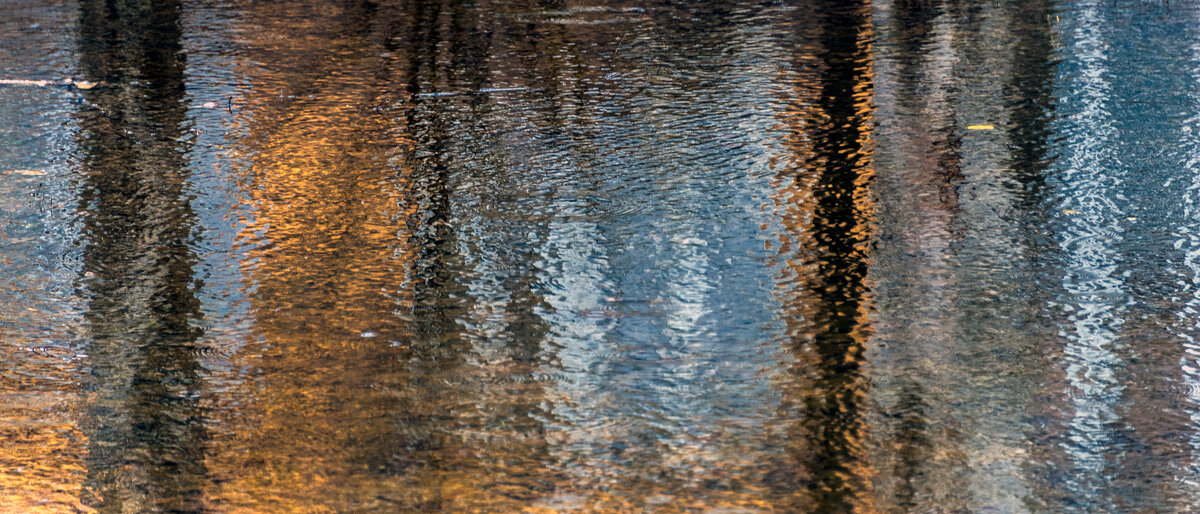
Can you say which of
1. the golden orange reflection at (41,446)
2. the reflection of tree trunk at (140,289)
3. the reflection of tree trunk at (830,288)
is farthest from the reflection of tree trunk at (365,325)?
the reflection of tree trunk at (830,288)

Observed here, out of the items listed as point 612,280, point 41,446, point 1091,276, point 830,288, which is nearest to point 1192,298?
point 1091,276

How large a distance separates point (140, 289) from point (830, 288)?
1.94 m

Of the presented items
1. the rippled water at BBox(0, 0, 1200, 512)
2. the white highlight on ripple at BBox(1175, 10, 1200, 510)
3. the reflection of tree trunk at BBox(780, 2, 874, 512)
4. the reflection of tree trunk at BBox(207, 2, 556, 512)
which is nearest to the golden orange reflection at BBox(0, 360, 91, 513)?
the rippled water at BBox(0, 0, 1200, 512)

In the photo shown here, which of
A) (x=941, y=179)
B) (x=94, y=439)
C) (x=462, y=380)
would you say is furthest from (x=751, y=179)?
(x=94, y=439)

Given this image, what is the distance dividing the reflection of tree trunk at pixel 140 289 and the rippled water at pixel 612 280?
13 millimetres

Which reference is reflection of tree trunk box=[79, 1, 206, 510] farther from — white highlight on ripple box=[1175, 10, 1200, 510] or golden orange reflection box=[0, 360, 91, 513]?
white highlight on ripple box=[1175, 10, 1200, 510]

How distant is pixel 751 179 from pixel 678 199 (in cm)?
34

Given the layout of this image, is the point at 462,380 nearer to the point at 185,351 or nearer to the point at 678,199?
the point at 185,351

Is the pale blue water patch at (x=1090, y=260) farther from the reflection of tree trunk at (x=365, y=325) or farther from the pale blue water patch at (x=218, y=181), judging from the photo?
the pale blue water patch at (x=218, y=181)

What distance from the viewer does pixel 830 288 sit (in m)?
3.29

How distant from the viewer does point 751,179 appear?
4234 mm

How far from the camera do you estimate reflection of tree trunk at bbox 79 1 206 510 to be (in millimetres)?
2531

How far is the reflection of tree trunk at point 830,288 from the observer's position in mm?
2416

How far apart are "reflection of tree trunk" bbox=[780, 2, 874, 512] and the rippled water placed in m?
0.01
